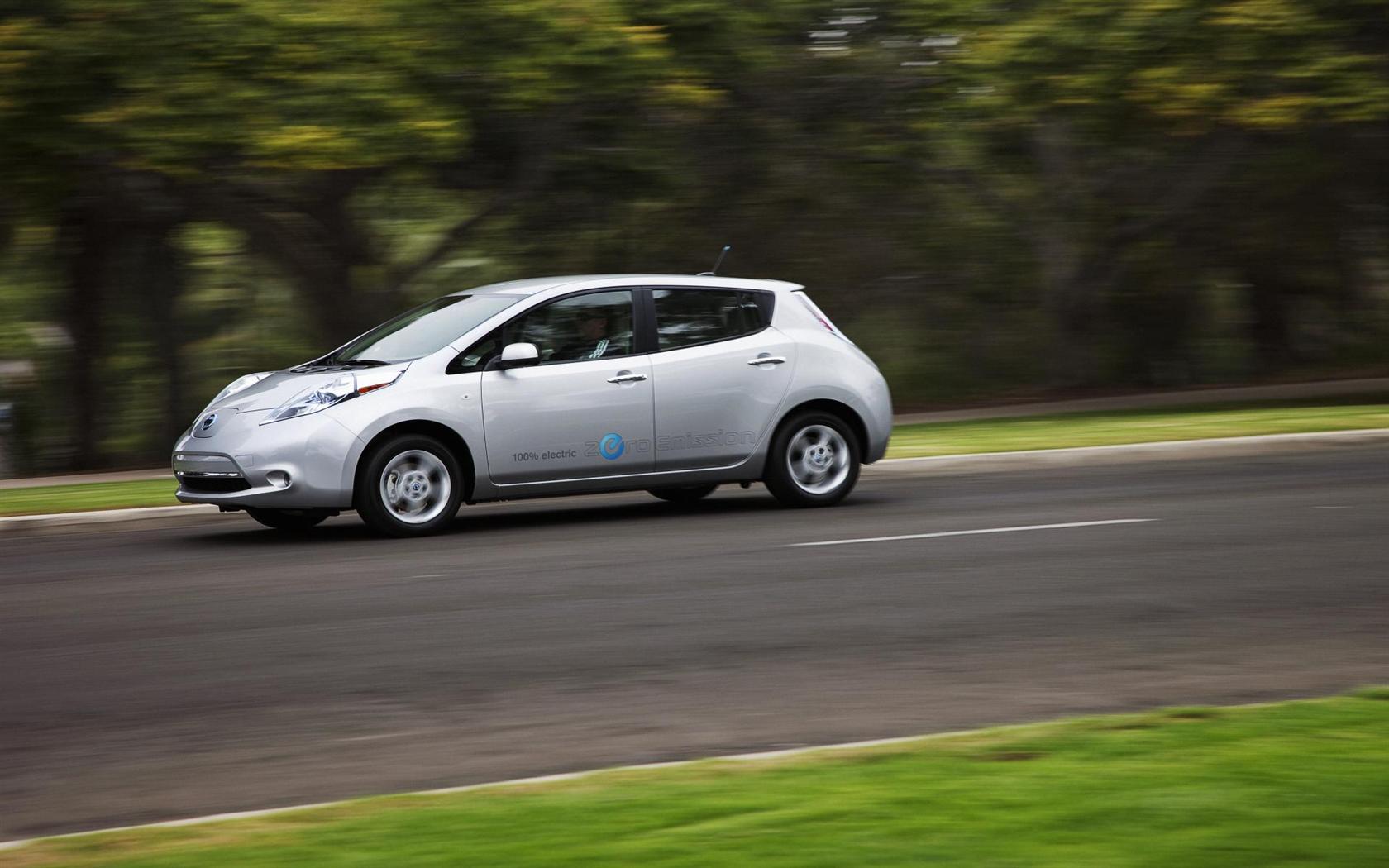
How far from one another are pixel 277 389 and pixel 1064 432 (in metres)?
9.07

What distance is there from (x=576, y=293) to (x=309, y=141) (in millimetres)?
6157

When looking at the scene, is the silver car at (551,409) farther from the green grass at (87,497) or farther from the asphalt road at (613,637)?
the green grass at (87,497)

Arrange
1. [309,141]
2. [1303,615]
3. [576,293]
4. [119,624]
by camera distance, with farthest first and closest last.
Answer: [309,141] → [576,293] → [119,624] → [1303,615]

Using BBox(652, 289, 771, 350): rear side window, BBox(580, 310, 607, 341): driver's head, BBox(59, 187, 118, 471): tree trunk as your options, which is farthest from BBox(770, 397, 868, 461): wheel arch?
BBox(59, 187, 118, 471): tree trunk

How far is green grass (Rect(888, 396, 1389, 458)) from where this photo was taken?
52.8 feet

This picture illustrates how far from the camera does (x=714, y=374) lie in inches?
459

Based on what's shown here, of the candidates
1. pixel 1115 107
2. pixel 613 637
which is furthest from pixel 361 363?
pixel 1115 107

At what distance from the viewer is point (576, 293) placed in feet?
37.6

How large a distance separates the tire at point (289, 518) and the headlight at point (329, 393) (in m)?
1.02

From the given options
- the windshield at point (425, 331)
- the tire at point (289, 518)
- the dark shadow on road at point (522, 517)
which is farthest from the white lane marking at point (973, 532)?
the tire at point (289, 518)

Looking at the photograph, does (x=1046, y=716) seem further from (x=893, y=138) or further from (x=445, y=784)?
(x=893, y=138)

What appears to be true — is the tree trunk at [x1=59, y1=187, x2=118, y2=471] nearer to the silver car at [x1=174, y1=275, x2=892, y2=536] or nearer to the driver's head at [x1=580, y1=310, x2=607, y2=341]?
the silver car at [x1=174, y1=275, x2=892, y2=536]

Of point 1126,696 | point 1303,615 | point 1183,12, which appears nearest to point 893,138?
point 1183,12

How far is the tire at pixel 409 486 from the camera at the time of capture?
35.1 feet
